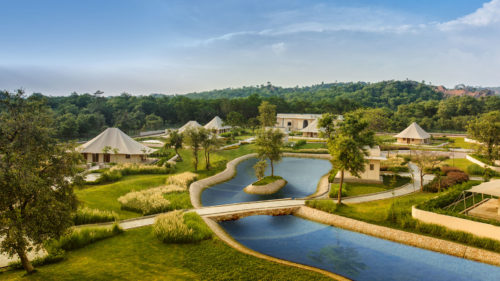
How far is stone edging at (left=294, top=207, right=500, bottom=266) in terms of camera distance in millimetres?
11945

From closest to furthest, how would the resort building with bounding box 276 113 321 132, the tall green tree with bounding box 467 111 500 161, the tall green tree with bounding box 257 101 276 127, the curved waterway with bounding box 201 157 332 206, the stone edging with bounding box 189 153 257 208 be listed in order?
the stone edging with bounding box 189 153 257 208 < the curved waterway with bounding box 201 157 332 206 < the tall green tree with bounding box 467 111 500 161 < the tall green tree with bounding box 257 101 276 127 < the resort building with bounding box 276 113 321 132

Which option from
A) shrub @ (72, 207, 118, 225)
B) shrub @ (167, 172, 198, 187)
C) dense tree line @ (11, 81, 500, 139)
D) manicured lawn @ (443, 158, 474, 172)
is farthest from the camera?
dense tree line @ (11, 81, 500, 139)

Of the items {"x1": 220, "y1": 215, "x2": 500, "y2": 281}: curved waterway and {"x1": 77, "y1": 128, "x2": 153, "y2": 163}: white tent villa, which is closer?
{"x1": 220, "y1": 215, "x2": 500, "y2": 281}: curved waterway

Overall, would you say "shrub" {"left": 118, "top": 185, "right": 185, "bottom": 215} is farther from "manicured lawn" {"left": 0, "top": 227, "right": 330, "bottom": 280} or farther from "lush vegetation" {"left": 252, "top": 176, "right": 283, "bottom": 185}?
"lush vegetation" {"left": 252, "top": 176, "right": 283, "bottom": 185}

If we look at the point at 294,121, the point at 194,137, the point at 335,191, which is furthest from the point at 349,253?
the point at 294,121

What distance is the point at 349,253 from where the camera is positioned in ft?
42.2

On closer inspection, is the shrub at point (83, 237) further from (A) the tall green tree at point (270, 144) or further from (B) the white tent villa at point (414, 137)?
(B) the white tent villa at point (414, 137)

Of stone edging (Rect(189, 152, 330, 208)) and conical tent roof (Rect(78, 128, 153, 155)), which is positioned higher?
conical tent roof (Rect(78, 128, 153, 155))

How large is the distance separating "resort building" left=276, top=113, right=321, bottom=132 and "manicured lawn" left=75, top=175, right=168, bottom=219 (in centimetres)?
4089

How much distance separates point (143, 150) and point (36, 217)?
22.6 meters

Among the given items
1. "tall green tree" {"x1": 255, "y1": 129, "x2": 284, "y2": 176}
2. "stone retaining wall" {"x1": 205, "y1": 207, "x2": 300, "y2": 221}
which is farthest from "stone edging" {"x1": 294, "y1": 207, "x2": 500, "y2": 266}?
"tall green tree" {"x1": 255, "y1": 129, "x2": 284, "y2": 176}

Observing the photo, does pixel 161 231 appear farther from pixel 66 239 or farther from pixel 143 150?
pixel 143 150

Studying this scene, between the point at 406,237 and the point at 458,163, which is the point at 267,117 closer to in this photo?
the point at 458,163

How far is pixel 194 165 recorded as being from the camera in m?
27.9
